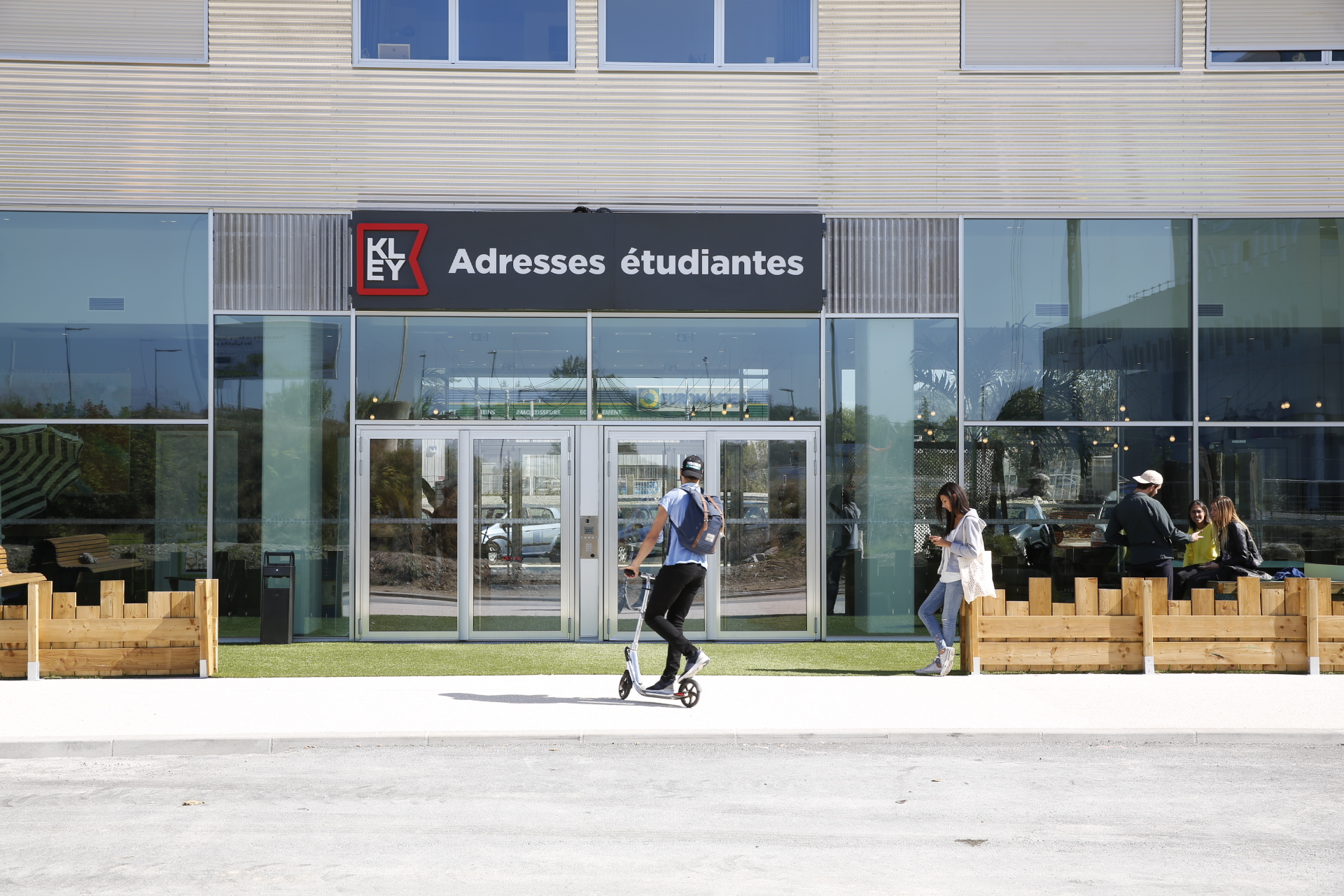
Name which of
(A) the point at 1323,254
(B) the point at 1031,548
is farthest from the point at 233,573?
(A) the point at 1323,254

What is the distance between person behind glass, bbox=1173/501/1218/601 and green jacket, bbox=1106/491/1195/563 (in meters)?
0.49

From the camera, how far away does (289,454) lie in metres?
13.7

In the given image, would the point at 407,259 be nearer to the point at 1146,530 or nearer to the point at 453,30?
the point at 453,30

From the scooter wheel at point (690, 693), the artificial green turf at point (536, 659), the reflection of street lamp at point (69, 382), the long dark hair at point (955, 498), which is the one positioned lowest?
the artificial green turf at point (536, 659)

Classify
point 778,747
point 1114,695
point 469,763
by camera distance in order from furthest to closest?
point 1114,695, point 778,747, point 469,763

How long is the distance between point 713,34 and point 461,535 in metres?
6.60

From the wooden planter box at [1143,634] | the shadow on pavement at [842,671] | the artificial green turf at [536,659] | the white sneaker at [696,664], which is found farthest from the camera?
the artificial green turf at [536,659]

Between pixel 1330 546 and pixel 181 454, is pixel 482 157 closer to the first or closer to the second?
pixel 181 454

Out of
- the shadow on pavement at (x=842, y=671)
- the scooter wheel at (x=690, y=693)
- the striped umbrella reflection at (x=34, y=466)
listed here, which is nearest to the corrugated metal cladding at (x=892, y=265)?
the shadow on pavement at (x=842, y=671)

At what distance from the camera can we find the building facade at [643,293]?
13.6 m

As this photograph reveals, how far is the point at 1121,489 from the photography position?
548 inches

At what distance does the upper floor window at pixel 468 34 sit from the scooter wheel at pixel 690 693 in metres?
7.94

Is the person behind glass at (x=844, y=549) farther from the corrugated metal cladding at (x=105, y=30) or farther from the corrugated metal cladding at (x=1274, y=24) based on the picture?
the corrugated metal cladding at (x=105, y=30)

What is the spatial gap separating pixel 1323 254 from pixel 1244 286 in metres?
1.03
